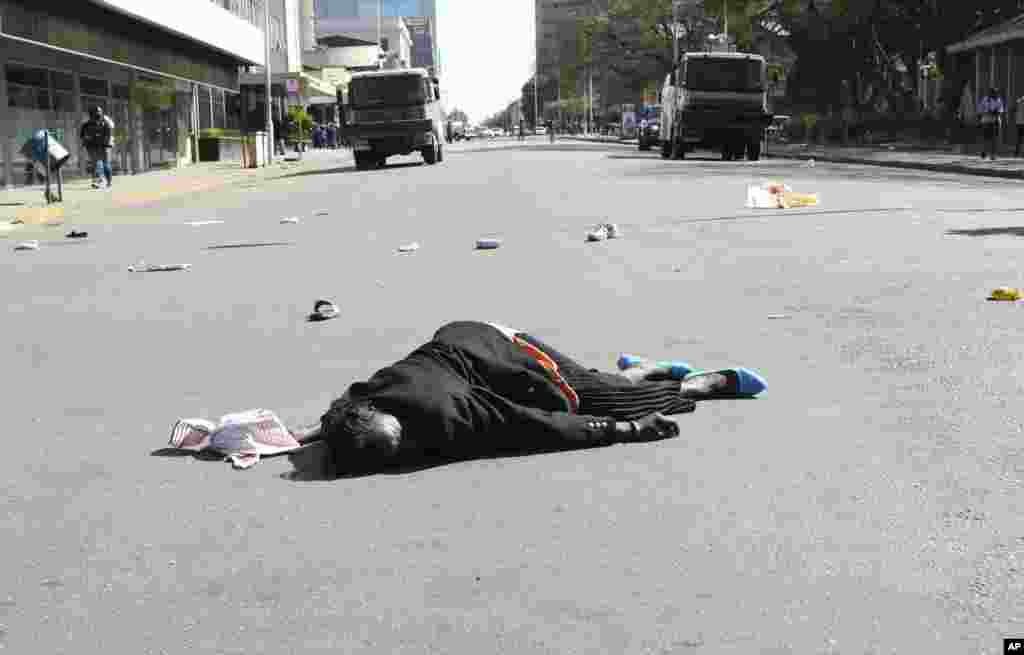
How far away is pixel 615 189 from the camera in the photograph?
77.8 feet

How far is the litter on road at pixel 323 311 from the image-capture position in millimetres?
8789

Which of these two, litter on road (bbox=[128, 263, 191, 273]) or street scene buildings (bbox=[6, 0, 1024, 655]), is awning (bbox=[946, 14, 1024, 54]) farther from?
litter on road (bbox=[128, 263, 191, 273])

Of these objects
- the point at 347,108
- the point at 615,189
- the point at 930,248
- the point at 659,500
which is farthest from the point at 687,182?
the point at 659,500

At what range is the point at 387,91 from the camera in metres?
39.6

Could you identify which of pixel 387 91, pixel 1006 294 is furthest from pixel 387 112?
pixel 1006 294

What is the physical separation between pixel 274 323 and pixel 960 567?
18.9ft

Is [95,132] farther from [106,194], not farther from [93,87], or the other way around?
[93,87]

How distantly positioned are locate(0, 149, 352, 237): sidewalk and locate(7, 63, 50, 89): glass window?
7.51 ft

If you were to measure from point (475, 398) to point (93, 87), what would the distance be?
110 feet

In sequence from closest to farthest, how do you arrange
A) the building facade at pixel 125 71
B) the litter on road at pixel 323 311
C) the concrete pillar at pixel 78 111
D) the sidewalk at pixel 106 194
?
1. the litter on road at pixel 323 311
2. the sidewalk at pixel 106 194
3. the building facade at pixel 125 71
4. the concrete pillar at pixel 78 111

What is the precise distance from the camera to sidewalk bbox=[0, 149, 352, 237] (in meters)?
20.8

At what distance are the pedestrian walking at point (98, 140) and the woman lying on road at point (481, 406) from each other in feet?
82.8

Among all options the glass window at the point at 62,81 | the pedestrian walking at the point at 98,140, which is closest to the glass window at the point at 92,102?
the glass window at the point at 62,81

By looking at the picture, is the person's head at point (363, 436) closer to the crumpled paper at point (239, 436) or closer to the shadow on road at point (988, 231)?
the crumpled paper at point (239, 436)
